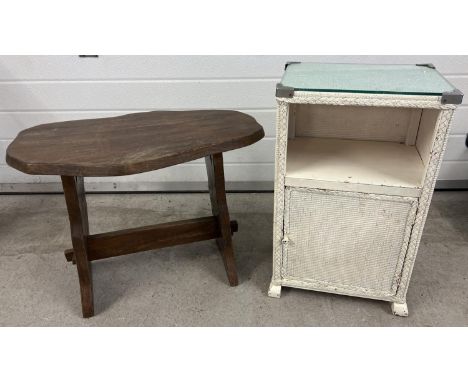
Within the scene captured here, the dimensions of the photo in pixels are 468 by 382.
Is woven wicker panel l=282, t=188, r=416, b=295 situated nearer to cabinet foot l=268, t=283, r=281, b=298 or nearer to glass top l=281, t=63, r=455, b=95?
cabinet foot l=268, t=283, r=281, b=298

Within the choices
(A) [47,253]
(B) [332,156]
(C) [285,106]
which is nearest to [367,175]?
(B) [332,156]

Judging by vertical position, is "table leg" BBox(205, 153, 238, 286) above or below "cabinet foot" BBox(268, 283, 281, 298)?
above

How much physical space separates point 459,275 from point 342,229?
0.79 meters

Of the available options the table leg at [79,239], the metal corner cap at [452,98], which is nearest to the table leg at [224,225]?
the table leg at [79,239]

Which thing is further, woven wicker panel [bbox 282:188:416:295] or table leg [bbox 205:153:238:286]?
table leg [bbox 205:153:238:286]

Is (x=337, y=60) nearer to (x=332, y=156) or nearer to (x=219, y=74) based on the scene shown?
(x=219, y=74)

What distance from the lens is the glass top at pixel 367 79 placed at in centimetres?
127

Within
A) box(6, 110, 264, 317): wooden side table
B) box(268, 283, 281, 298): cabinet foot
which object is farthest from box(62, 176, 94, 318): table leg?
box(268, 283, 281, 298): cabinet foot

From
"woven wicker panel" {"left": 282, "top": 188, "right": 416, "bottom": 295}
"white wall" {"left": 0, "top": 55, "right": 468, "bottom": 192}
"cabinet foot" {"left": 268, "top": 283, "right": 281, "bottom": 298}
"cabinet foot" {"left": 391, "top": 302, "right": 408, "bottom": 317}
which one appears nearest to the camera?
"woven wicker panel" {"left": 282, "top": 188, "right": 416, "bottom": 295}

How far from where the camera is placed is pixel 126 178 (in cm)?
266

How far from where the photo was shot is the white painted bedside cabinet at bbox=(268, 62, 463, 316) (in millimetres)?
1297

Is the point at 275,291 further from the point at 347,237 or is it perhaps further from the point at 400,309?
the point at 400,309

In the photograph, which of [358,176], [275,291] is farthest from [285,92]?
[275,291]

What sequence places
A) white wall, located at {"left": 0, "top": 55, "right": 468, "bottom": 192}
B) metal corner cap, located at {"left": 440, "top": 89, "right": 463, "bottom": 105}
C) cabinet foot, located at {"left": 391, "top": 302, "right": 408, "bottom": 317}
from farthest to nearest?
1. white wall, located at {"left": 0, "top": 55, "right": 468, "bottom": 192}
2. cabinet foot, located at {"left": 391, "top": 302, "right": 408, "bottom": 317}
3. metal corner cap, located at {"left": 440, "top": 89, "right": 463, "bottom": 105}
